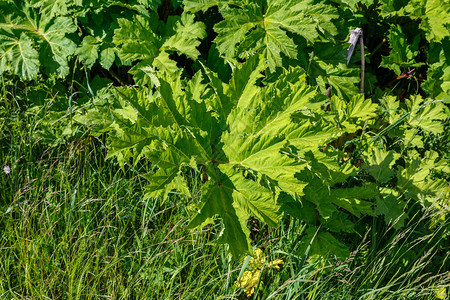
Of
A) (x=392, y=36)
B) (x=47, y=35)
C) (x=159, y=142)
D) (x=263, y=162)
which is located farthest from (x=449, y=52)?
(x=47, y=35)

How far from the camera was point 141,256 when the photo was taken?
192 centimetres

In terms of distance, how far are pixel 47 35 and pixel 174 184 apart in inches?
54.3

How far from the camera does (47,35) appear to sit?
2342mm

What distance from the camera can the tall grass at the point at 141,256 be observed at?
1.76m

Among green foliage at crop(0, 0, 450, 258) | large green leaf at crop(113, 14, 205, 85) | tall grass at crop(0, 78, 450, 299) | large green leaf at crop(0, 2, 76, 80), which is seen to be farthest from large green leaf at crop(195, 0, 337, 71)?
large green leaf at crop(0, 2, 76, 80)

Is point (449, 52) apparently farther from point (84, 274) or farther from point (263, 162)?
point (84, 274)

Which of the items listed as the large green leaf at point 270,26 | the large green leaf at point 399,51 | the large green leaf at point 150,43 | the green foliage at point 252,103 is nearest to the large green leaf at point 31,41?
the green foliage at point 252,103

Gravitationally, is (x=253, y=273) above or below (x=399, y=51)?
below

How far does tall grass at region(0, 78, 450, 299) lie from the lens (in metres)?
1.76

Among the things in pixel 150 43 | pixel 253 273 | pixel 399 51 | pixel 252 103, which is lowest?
pixel 253 273

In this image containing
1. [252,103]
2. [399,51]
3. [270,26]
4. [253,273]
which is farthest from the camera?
[399,51]

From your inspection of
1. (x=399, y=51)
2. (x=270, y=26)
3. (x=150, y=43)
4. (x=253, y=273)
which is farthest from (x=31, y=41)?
(x=399, y=51)

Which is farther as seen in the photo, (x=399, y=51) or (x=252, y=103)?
(x=399, y=51)

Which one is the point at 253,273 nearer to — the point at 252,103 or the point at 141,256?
the point at 141,256
